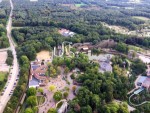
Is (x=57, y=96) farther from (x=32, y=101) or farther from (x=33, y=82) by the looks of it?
(x=33, y=82)

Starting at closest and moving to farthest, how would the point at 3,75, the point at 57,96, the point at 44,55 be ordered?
the point at 57,96, the point at 3,75, the point at 44,55

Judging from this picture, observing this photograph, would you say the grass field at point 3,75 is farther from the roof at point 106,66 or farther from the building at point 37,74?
the roof at point 106,66

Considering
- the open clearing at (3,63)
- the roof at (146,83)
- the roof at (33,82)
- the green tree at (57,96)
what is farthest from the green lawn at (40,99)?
the roof at (146,83)

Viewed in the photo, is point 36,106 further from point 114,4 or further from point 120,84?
point 114,4

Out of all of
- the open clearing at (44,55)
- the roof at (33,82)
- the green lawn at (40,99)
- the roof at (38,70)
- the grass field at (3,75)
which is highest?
the roof at (38,70)

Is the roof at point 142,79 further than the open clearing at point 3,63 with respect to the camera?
No

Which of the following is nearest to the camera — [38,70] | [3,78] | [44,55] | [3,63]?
[3,78]

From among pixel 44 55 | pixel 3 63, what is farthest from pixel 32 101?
pixel 44 55

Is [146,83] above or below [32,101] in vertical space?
below

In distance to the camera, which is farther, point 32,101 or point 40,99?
point 40,99
